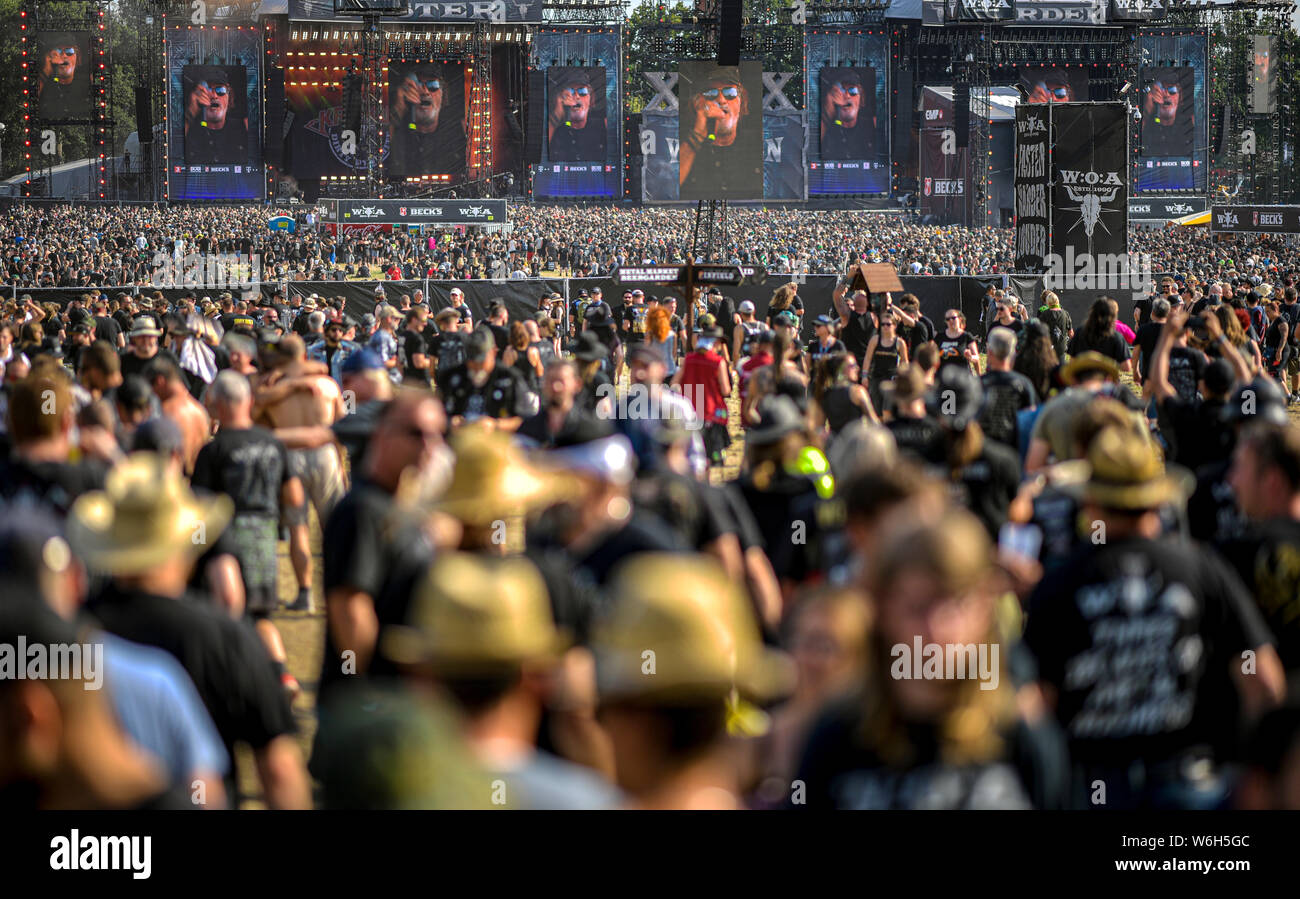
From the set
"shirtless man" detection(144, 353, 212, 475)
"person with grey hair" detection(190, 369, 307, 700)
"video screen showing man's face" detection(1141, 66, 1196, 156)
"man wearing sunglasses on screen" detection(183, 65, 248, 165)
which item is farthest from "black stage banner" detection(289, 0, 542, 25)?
"person with grey hair" detection(190, 369, 307, 700)

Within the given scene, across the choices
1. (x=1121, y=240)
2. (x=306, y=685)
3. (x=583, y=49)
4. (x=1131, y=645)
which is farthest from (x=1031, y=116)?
(x=583, y=49)

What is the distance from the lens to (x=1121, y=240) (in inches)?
960

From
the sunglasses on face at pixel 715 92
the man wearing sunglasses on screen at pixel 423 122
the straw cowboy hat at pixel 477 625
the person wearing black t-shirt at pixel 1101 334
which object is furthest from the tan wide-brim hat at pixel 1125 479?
the man wearing sunglasses on screen at pixel 423 122

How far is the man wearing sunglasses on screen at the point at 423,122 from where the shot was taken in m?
65.1

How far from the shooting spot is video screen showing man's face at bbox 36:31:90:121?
217ft

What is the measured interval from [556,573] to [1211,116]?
78789mm

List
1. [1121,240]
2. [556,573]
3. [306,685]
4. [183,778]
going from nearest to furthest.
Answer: [183,778], [556,573], [306,685], [1121,240]

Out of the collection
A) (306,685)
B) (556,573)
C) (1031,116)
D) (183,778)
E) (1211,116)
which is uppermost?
(1211,116)

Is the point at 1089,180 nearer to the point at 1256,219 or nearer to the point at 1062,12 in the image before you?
the point at 1256,219

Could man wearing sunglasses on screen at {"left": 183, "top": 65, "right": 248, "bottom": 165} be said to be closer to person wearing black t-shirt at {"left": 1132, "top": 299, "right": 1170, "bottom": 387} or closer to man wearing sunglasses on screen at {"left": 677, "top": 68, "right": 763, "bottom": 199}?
man wearing sunglasses on screen at {"left": 677, "top": 68, "right": 763, "bottom": 199}

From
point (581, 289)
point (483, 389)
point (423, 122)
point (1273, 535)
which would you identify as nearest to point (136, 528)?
point (1273, 535)

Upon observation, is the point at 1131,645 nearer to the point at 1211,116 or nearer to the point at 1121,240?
the point at 1121,240

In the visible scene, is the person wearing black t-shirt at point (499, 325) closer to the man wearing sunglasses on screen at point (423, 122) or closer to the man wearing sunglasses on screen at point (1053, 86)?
the man wearing sunglasses on screen at point (423, 122)

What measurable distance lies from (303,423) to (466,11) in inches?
2532
